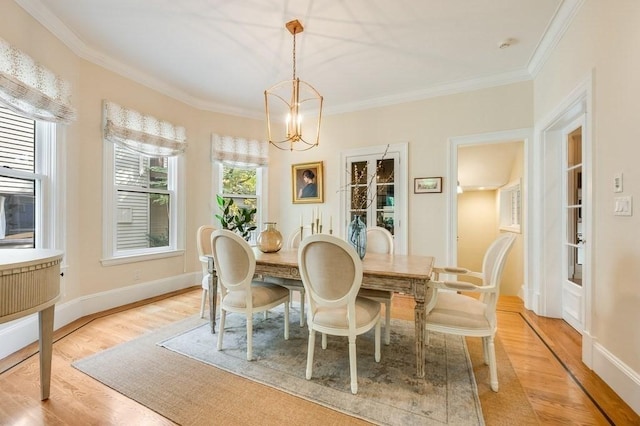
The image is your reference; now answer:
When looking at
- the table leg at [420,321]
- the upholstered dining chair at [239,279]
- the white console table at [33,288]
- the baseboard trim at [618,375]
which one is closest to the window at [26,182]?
the white console table at [33,288]

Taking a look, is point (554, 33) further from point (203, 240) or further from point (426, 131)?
point (203, 240)

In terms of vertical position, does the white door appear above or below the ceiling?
below

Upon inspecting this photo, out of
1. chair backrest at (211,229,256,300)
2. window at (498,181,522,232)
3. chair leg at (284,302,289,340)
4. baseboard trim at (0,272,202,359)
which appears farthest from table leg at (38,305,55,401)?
window at (498,181,522,232)

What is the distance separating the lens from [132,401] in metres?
1.68

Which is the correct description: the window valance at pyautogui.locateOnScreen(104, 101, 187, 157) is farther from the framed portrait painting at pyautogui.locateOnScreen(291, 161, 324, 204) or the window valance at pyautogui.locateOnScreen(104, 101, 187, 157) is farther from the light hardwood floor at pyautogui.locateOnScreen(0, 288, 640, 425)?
the light hardwood floor at pyautogui.locateOnScreen(0, 288, 640, 425)

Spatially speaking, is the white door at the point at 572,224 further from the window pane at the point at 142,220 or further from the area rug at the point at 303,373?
the window pane at the point at 142,220

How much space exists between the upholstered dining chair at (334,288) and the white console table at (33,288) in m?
1.32

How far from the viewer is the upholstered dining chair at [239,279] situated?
2102mm

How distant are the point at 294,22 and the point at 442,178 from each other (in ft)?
8.44

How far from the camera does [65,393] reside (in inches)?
68.9

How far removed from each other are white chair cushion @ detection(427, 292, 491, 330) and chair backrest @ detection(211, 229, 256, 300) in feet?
4.33

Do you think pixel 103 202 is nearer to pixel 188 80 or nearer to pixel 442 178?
pixel 188 80

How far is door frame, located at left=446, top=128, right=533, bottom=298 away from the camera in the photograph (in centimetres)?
333

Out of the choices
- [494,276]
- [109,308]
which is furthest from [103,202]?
[494,276]
